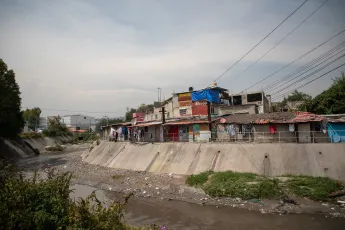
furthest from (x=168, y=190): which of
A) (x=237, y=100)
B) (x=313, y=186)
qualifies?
(x=237, y=100)

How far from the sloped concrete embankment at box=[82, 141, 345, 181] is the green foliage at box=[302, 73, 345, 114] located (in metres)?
13.7

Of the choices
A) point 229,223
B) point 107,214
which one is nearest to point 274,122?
point 229,223

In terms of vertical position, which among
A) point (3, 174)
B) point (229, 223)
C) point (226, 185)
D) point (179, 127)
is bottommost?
point (229, 223)

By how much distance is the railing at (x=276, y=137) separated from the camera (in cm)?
2614

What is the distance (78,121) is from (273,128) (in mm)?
103326

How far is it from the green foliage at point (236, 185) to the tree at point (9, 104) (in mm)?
30520

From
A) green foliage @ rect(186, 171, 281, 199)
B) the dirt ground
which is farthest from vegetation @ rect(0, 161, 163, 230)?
green foliage @ rect(186, 171, 281, 199)

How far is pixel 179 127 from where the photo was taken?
37156 mm

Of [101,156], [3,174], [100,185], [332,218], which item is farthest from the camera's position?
[101,156]

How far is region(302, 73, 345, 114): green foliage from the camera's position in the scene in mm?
33625

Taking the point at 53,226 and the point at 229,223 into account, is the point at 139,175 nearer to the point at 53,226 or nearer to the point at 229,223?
the point at 229,223

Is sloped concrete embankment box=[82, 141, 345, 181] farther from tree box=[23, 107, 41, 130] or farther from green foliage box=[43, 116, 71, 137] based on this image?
tree box=[23, 107, 41, 130]

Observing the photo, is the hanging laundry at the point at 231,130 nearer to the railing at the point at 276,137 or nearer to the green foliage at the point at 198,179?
the railing at the point at 276,137

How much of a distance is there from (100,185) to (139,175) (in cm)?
430
